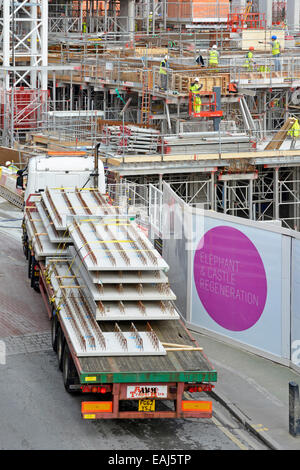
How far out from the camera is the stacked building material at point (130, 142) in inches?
1264

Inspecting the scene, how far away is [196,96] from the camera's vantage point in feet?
122

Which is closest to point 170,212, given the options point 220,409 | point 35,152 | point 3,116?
point 220,409

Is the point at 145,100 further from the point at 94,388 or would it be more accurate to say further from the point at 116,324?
the point at 94,388

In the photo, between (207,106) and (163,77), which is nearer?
(207,106)

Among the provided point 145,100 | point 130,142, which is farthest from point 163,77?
point 130,142

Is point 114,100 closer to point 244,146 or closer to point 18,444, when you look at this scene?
point 244,146

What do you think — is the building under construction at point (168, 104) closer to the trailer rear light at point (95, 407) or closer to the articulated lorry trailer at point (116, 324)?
the articulated lorry trailer at point (116, 324)

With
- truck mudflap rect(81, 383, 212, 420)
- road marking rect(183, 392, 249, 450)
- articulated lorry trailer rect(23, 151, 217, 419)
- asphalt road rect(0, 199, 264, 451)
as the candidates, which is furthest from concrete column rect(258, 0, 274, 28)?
truck mudflap rect(81, 383, 212, 420)

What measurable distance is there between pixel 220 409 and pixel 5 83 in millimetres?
30097

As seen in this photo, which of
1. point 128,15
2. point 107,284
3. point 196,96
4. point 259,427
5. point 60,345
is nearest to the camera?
point 259,427

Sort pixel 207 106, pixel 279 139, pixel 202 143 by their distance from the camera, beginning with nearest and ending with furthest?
pixel 202 143 < pixel 279 139 < pixel 207 106

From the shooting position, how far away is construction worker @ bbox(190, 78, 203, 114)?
121ft

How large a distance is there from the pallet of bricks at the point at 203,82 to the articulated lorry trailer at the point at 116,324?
65.4 feet

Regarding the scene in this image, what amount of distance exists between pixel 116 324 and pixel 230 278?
343 centimetres
